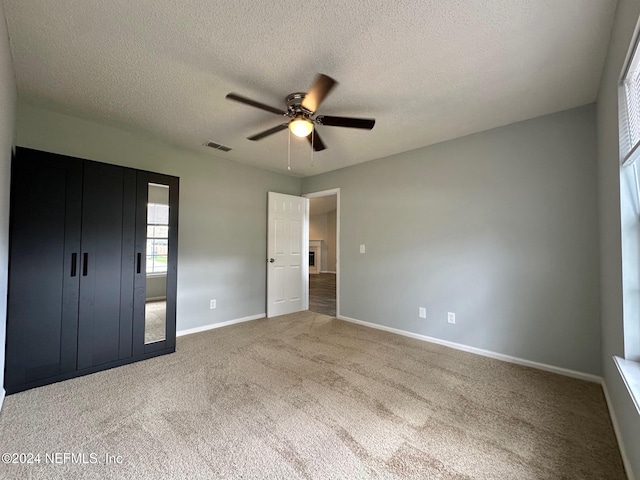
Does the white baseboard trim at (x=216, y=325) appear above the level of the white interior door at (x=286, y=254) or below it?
below

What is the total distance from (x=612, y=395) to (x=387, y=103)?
2769mm

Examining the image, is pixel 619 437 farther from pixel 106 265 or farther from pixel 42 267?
pixel 42 267

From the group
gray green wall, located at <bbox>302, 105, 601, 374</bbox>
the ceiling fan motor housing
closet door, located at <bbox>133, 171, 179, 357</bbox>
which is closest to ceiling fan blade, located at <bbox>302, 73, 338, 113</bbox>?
the ceiling fan motor housing

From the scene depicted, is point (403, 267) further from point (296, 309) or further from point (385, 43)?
point (385, 43)

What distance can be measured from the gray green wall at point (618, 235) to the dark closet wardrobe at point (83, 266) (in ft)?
11.9

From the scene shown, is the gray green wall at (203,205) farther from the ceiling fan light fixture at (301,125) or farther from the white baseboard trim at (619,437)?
the white baseboard trim at (619,437)

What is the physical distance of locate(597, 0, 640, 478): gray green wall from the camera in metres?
1.38

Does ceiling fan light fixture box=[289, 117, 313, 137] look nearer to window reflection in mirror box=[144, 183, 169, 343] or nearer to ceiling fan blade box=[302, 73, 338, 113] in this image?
ceiling fan blade box=[302, 73, 338, 113]

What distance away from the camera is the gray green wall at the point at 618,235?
1.38m

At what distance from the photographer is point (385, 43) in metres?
1.77

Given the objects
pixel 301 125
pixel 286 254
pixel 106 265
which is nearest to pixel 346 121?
pixel 301 125

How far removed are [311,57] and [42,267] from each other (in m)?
2.74

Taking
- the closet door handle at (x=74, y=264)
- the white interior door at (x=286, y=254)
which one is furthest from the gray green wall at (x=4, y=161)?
the white interior door at (x=286, y=254)

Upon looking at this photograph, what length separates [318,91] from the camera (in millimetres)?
1908
